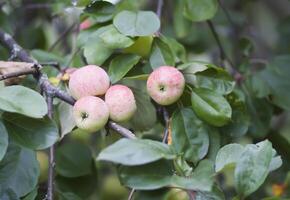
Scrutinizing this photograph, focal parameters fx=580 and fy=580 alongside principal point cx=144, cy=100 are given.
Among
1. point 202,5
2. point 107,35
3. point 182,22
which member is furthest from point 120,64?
point 182,22

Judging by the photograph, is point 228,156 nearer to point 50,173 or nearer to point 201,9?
point 50,173

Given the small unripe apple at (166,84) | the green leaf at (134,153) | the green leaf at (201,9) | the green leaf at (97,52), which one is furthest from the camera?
the green leaf at (201,9)

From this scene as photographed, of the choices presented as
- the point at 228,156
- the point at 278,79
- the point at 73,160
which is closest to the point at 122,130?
the point at 228,156

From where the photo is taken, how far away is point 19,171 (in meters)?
0.90

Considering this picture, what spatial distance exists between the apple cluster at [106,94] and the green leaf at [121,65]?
4 centimetres

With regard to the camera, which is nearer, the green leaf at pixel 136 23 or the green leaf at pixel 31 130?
the green leaf at pixel 31 130

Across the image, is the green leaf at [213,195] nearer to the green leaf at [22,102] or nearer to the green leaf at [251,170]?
the green leaf at [251,170]

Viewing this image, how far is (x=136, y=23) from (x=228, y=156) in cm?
32

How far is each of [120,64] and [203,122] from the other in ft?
0.56

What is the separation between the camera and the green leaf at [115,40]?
96 cm

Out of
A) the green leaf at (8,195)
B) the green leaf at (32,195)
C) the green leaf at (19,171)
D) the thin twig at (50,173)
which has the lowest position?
the green leaf at (32,195)

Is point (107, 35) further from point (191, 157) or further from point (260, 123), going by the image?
point (260, 123)

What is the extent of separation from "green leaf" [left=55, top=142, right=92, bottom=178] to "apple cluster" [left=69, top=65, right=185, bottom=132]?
1.21 feet

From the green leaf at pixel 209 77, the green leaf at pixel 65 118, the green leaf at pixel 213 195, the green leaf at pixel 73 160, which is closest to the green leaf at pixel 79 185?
the green leaf at pixel 73 160
